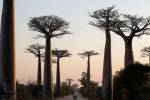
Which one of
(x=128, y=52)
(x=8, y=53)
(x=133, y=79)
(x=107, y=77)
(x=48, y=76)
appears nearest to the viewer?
(x=8, y=53)

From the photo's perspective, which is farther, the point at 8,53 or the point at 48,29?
the point at 48,29

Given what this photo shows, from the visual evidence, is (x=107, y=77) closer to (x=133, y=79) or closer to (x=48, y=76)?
(x=133, y=79)

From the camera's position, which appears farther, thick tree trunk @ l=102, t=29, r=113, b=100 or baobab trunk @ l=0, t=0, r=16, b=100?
thick tree trunk @ l=102, t=29, r=113, b=100

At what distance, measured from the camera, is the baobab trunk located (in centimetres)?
1532

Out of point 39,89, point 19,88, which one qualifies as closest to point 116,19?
point 19,88

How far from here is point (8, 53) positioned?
1551cm

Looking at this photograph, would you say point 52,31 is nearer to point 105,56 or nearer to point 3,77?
point 105,56

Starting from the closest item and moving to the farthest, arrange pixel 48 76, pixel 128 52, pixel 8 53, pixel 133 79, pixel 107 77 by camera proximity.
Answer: pixel 8 53, pixel 133 79, pixel 107 77, pixel 128 52, pixel 48 76

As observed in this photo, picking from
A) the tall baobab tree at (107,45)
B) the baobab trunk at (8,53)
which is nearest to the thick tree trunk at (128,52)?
the tall baobab tree at (107,45)

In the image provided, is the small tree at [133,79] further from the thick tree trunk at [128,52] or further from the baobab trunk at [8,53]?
the baobab trunk at [8,53]

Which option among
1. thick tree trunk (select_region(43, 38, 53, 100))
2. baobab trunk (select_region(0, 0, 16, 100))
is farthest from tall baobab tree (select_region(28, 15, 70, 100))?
baobab trunk (select_region(0, 0, 16, 100))

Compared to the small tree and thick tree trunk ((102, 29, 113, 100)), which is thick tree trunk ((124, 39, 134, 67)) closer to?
thick tree trunk ((102, 29, 113, 100))

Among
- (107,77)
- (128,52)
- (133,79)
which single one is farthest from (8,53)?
(128,52)

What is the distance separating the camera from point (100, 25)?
2611 centimetres
